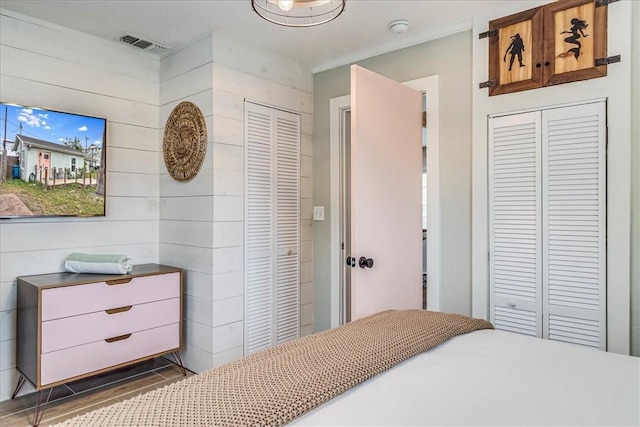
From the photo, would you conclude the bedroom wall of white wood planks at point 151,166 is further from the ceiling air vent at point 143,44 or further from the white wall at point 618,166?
the white wall at point 618,166

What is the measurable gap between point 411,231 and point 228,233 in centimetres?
129

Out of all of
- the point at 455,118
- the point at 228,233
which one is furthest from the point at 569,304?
the point at 228,233

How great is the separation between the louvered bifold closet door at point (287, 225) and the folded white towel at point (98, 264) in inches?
44.3

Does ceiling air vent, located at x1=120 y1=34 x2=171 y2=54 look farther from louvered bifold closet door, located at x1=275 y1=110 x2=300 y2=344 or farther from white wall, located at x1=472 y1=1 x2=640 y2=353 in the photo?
white wall, located at x1=472 y1=1 x2=640 y2=353

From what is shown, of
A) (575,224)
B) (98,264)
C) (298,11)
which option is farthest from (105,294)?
(575,224)

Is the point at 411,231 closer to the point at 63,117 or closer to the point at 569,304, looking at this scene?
the point at 569,304

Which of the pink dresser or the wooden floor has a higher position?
the pink dresser

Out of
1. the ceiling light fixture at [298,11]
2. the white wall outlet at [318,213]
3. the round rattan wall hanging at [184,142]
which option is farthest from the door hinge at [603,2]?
the round rattan wall hanging at [184,142]

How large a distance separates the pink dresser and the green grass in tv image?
17.0 inches

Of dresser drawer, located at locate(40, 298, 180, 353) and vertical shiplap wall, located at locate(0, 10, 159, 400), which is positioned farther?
vertical shiplap wall, located at locate(0, 10, 159, 400)

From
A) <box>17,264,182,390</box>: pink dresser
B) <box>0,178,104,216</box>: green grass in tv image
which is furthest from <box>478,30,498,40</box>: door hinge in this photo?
<box>0,178,104,216</box>: green grass in tv image

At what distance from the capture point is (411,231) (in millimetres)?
Result: 2816

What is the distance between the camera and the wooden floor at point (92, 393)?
2416 mm

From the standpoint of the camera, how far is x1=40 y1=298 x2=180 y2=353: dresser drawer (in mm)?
2361
